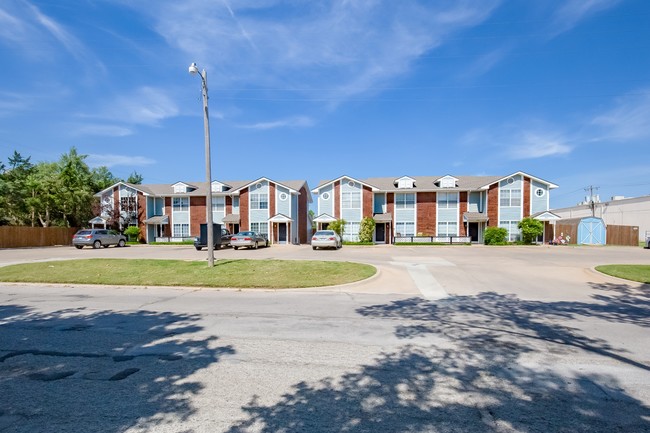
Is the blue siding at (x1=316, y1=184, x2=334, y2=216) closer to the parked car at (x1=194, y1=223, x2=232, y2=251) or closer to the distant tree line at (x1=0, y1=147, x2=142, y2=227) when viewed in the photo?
the parked car at (x1=194, y1=223, x2=232, y2=251)

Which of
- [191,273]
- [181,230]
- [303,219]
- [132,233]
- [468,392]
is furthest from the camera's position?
[303,219]

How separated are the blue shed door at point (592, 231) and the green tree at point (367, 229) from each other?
886 inches

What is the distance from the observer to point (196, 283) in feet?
36.5

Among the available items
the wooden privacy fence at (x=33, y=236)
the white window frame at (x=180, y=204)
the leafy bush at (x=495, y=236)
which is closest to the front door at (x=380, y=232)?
the leafy bush at (x=495, y=236)

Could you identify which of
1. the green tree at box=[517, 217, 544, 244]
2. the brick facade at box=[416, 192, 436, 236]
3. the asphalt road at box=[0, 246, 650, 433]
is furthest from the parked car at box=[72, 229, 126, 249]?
the green tree at box=[517, 217, 544, 244]

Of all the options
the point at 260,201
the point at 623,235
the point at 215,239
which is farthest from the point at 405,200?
the point at 623,235

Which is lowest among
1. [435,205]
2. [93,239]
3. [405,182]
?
[93,239]

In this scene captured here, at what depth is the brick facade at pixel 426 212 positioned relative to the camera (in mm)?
37562

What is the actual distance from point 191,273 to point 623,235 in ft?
145

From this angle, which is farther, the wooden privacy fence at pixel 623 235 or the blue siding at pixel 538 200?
the blue siding at pixel 538 200

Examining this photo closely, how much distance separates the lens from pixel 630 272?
1253 cm

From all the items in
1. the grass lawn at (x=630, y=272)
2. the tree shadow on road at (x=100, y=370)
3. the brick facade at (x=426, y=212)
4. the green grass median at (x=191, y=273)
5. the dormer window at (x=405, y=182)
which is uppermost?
the dormer window at (x=405, y=182)

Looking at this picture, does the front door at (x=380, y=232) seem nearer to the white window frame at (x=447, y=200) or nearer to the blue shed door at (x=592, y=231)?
the white window frame at (x=447, y=200)

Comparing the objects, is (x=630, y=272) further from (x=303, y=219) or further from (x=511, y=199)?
(x=303, y=219)
